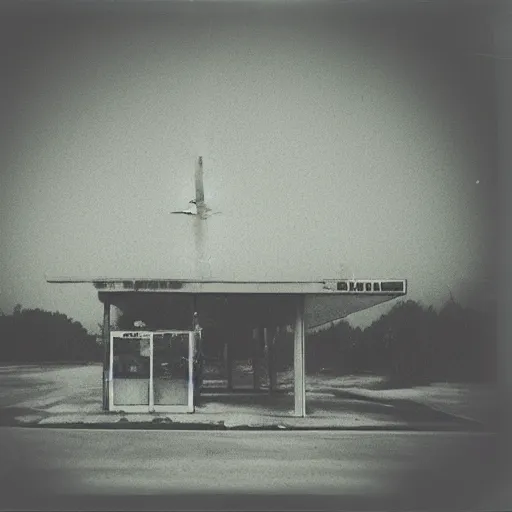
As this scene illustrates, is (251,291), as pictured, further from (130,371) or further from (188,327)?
(130,371)

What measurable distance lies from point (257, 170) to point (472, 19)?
342cm

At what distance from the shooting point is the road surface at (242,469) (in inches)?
397

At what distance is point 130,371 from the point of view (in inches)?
505

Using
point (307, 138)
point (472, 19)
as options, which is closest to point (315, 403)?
point (307, 138)

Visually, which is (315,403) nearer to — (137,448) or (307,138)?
(137,448)

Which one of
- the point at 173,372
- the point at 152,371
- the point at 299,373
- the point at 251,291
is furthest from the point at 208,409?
the point at 251,291

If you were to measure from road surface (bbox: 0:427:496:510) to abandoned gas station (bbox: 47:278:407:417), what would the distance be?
0.84 metres

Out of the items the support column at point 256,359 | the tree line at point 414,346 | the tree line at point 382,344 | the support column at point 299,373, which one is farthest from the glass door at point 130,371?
the tree line at point 414,346

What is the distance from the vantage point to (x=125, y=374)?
12805 millimetres

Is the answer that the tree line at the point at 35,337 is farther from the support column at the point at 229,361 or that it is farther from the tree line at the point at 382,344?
the support column at the point at 229,361

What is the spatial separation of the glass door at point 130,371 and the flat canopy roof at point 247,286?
743 mm

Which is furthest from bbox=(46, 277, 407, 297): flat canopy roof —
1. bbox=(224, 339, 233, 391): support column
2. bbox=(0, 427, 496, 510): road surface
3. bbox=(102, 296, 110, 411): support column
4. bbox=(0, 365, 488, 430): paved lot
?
bbox=(0, 427, 496, 510): road surface

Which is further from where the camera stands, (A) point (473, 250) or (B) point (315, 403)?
(B) point (315, 403)

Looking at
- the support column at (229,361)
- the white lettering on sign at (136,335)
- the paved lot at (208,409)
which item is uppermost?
the white lettering on sign at (136,335)
